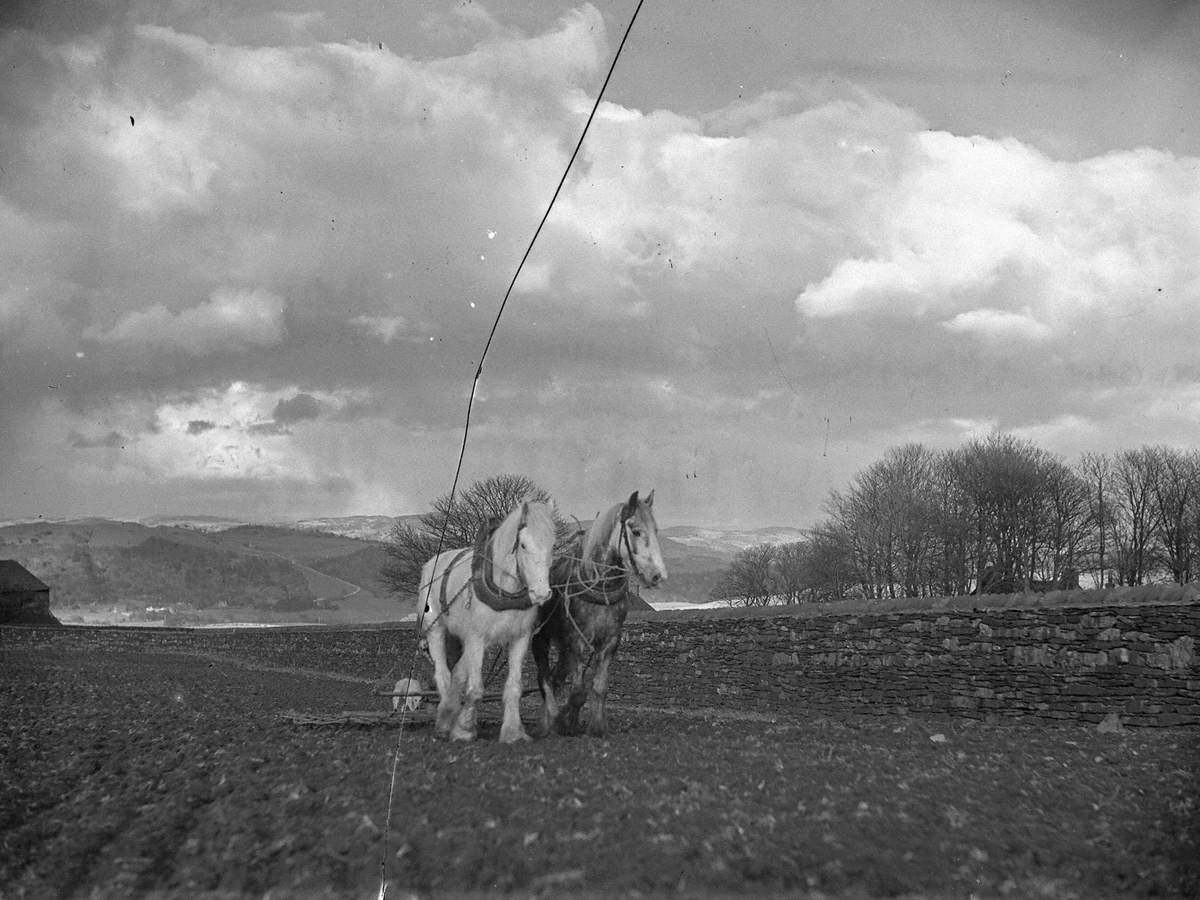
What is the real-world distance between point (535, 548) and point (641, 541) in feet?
3.60

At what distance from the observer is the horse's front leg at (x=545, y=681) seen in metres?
11.1

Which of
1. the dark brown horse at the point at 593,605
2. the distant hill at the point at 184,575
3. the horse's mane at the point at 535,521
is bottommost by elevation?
the distant hill at the point at 184,575

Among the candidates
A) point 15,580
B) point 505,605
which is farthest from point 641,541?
point 15,580

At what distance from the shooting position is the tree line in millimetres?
57625

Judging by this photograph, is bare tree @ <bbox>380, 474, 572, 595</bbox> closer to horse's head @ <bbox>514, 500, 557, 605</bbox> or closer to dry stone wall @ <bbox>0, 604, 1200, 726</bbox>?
dry stone wall @ <bbox>0, 604, 1200, 726</bbox>

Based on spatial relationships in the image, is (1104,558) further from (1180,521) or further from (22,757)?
(22,757)

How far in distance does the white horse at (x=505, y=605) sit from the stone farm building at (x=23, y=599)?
247 feet

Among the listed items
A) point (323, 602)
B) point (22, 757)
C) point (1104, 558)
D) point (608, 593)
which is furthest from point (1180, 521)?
point (323, 602)

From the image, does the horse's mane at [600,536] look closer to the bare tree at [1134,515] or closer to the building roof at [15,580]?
the bare tree at [1134,515]

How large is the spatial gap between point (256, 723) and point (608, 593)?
4.86 meters

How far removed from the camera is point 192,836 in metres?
6.27

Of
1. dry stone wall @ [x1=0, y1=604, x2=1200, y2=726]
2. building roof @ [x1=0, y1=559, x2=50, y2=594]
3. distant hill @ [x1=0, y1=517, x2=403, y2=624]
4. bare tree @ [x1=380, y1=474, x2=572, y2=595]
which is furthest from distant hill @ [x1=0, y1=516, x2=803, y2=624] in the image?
dry stone wall @ [x1=0, y1=604, x2=1200, y2=726]

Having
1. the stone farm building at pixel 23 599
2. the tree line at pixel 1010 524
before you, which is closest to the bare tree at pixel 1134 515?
the tree line at pixel 1010 524

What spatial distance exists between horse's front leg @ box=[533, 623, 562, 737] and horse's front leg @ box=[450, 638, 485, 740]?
89 cm
